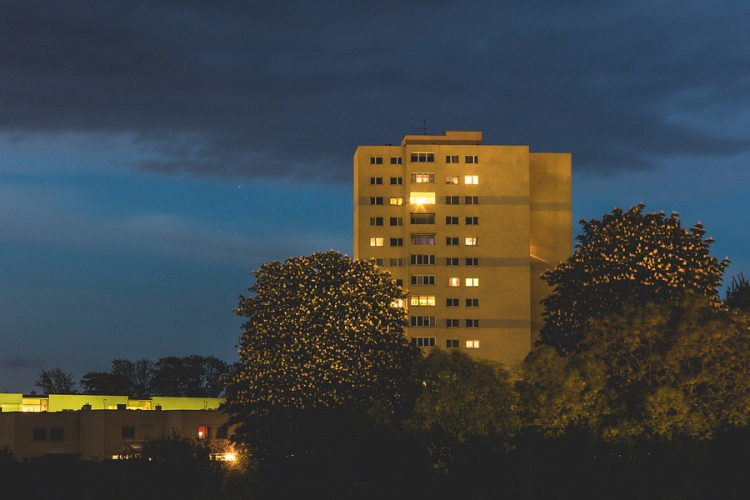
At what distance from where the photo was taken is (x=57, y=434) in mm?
127250

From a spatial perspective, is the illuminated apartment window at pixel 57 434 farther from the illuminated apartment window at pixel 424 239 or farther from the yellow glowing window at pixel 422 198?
the yellow glowing window at pixel 422 198

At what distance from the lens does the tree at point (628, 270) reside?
9131 centimetres

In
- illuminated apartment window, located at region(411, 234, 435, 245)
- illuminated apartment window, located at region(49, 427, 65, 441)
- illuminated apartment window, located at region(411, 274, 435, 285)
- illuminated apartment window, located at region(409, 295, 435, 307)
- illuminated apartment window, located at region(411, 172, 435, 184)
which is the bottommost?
illuminated apartment window, located at region(49, 427, 65, 441)

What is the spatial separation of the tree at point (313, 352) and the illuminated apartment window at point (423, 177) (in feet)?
238

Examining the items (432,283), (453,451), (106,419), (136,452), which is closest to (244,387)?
(136,452)

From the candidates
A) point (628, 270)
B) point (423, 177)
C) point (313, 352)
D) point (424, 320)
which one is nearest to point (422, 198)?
point (423, 177)

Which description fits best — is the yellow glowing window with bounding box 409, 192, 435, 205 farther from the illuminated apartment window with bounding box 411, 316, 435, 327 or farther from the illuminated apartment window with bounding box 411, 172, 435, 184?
the illuminated apartment window with bounding box 411, 316, 435, 327

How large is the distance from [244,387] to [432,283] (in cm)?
7469

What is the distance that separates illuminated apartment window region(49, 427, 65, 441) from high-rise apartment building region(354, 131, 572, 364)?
48084mm

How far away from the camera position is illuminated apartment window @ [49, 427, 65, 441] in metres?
127

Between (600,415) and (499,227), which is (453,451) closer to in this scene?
(600,415)

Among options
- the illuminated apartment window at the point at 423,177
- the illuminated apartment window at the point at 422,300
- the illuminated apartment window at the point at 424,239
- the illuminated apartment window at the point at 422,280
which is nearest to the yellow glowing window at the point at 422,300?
the illuminated apartment window at the point at 422,300

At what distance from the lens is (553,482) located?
65000mm

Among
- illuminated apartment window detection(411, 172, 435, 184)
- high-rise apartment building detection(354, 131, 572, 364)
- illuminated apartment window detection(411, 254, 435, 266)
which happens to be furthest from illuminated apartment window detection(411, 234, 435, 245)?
illuminated apartment window detection(411, 172, 435, 184)
